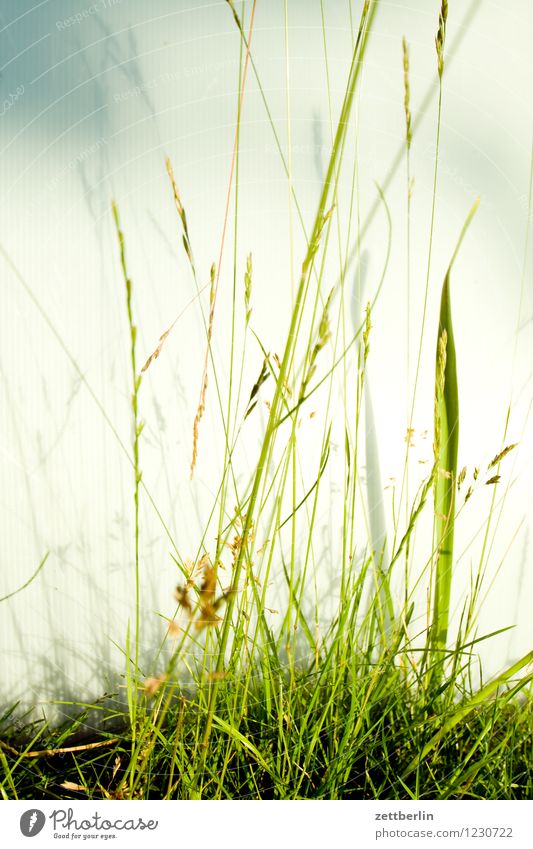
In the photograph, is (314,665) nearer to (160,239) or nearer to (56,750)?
(56,750)

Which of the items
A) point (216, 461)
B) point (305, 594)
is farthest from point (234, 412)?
point (305, 594)

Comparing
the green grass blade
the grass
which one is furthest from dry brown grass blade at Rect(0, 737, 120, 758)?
the green grass blade

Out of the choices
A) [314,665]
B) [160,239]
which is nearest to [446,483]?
[314,665]

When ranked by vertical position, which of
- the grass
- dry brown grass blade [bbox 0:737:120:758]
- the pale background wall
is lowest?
dry brown grass blade [bbox 0:737:120:758]

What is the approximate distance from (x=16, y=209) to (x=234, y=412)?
10.4 inches

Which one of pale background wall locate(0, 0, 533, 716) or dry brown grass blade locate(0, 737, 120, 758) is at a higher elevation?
pale background wall locate(0, 0, 533, 716)

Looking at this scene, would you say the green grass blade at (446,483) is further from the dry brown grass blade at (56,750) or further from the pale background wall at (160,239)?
the dry brown grass blade at (56,750)

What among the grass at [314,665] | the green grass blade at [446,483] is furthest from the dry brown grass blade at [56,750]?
the green grass blade at [446,483]

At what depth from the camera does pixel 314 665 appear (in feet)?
1.81

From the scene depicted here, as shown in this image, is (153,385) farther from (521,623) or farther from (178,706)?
(521,623)

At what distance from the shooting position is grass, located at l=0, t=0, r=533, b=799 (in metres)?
0.48

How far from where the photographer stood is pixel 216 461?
59 centimetres

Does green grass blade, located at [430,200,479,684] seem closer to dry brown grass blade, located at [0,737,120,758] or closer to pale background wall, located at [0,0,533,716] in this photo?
pale background wall, located at [0,0,533,716]
